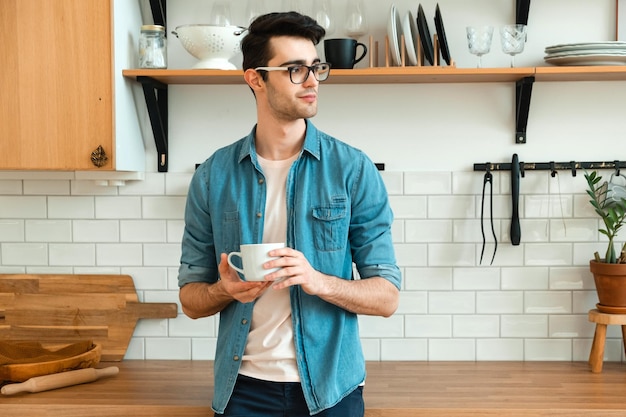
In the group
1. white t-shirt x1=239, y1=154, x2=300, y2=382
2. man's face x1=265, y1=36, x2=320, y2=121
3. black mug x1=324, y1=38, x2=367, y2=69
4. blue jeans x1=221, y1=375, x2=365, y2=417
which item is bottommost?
blue jeans x1=221, y1=375, x2=365, y2=417

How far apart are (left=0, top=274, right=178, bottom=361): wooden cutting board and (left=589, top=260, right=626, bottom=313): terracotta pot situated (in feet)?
4.92

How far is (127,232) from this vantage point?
320cm

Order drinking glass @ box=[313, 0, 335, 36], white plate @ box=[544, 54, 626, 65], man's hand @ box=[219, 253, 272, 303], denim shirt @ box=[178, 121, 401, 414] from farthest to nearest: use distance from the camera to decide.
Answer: drinking glass @ box=[313, 0, 335, 36]
white plate @ box=[544, 54, 626, 65]
denim shirt @ box=[178, 121, 401, 414]
man's hand @ box=[219, 253, 272, 303]

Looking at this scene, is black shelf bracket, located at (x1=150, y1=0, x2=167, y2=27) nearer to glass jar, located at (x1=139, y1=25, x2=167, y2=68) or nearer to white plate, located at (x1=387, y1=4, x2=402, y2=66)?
glass jar, located at (x1=139, y1=25, x2=167, y2=68)

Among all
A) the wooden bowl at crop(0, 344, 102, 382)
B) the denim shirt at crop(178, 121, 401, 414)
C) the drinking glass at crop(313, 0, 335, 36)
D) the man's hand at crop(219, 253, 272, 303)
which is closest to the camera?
the man's hand at crop(219, 253, 272, 303)

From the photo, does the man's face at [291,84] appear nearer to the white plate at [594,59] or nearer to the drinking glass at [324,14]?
the drinking glass at [324,14]

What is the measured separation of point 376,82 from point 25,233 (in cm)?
142

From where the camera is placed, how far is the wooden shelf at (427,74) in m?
2.80

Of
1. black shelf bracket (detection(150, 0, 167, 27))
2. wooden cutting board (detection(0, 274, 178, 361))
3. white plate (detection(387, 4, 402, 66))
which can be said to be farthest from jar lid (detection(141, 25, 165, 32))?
wooden cutting board (detection(0, 274, 178, 361))

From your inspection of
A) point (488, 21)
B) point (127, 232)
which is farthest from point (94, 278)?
point (488, 21)

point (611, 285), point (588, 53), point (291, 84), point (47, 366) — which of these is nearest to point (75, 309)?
point (47, 366)

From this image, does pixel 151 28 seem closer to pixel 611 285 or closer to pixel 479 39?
pixel 479 39

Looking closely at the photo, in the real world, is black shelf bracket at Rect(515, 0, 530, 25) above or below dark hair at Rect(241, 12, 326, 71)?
above

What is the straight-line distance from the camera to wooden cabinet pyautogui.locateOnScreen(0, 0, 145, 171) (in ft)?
9.22
